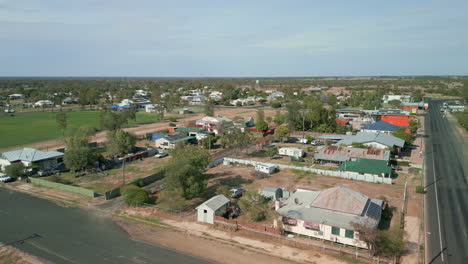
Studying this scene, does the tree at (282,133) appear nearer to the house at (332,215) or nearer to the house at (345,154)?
the house at (345,154)

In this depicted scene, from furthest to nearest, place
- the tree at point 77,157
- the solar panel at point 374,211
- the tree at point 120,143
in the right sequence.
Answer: the tree at point 120,143 → the tree at point 77,157 → the solar panel at point 374,211

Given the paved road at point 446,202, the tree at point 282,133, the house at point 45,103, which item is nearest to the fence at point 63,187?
the paved road at point 446,202

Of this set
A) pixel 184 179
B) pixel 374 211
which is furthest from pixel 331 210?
pixel 184 179

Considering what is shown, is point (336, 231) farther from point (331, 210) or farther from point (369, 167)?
point (369, 167)

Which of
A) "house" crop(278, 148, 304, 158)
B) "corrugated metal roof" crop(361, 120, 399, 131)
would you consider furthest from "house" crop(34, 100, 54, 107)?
"corrugated metal roof" crop(361, 120, 399, 131)

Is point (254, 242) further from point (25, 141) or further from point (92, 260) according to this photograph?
point (25, 141)

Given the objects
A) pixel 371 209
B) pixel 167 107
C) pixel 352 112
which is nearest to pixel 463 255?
pixel 371 209

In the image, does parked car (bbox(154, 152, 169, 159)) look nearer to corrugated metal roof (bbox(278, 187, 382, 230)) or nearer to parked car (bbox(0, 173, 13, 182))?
parked car (bbox(0, 173, 13, 182))
